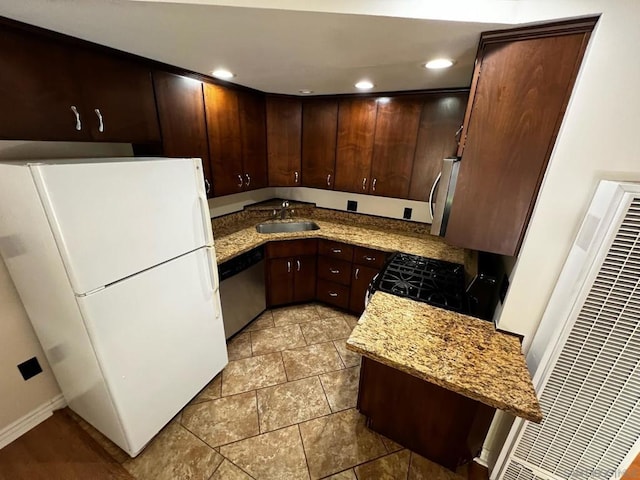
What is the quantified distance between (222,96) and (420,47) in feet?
5.24

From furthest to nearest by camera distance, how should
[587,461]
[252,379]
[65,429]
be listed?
[252,379], [65,429], [587,461]

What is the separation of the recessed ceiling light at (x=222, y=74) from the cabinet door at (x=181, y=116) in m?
0.15

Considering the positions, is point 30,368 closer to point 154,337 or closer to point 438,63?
point 154,337

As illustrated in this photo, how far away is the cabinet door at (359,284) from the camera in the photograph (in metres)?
2.51

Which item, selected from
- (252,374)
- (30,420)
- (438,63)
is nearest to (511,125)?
(438,63)

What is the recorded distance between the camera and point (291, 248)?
259 centimetres

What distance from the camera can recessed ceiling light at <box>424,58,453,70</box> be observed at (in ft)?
4.75

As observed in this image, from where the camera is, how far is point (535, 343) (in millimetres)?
1180

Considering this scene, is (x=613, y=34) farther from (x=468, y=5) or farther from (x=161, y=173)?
(x=161, y=173)

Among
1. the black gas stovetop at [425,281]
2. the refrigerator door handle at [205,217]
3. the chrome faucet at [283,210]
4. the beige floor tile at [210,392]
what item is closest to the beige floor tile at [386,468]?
the black gas stovetop at [425,281]

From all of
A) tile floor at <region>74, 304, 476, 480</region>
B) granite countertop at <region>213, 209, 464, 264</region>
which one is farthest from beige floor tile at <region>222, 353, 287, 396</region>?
granite countertop at <region>213, 209, 464, 264</region>

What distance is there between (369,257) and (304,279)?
796mm

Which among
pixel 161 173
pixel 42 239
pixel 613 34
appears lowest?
pixel 42 239

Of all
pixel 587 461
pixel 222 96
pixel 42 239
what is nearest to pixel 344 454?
pixel 587 461
